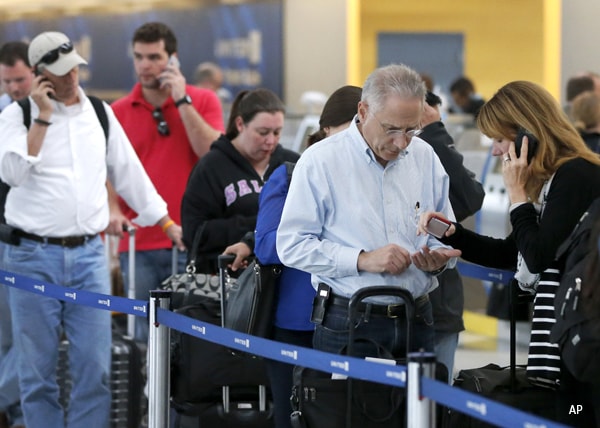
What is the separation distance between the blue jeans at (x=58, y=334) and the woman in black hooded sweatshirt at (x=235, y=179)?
0.46 m

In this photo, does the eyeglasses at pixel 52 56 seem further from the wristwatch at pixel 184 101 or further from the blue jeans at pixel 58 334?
the wristwatch at pixel 184 101

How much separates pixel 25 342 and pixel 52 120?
900 mm

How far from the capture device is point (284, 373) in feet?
12.3

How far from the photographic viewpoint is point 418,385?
2.75 meters

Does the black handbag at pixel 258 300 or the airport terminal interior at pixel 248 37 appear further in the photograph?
the airport terminal interior at pixel 248 37

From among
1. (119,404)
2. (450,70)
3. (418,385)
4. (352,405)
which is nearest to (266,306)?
(352,405)

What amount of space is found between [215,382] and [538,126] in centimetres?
174

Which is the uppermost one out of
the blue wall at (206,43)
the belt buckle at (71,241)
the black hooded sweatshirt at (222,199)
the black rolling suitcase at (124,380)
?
the blue wall at (206,43)

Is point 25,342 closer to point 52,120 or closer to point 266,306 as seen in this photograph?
point 52,120

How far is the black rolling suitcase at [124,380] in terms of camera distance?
5121 millimetres

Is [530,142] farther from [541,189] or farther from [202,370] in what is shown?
[202,370]

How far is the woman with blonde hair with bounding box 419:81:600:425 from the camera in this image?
3.08 metres

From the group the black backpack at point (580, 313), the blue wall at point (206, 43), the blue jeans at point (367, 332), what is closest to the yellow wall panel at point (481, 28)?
the blue wall at point (206, 43)

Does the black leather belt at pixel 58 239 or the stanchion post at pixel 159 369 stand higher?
the black leather belt at pixel 58 239
